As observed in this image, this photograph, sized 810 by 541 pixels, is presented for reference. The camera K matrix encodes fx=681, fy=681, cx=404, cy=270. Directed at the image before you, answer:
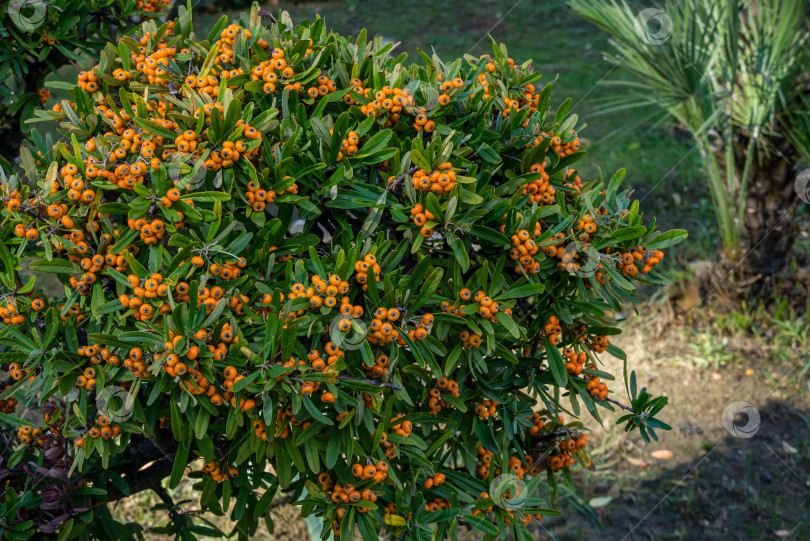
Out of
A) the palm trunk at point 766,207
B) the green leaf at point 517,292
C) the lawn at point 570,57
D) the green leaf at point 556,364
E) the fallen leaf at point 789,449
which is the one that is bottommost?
the fallen leaf at point 789,449

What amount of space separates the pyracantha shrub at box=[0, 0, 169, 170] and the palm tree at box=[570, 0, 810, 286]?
7.41 ft

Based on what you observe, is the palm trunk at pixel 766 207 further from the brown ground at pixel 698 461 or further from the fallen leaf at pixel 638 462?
the fallen leaf at pixel 638 462

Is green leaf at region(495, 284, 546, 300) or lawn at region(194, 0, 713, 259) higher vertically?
green leaf at region(495, 284, 546, 300)

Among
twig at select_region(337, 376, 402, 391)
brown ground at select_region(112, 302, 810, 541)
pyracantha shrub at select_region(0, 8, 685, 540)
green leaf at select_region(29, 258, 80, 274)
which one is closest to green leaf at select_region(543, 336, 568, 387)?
pyracantha shrub at select_region(0, 8, 685, 540)

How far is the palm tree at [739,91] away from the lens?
3.31 meters

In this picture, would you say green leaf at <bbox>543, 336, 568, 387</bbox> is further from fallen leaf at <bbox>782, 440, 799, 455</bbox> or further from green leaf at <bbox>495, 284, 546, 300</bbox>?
fallen leaf at <bbox>782, 440, 799, 455</bbox>

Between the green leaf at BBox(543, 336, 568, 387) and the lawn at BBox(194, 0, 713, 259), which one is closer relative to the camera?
the green leaf at BBox(543, 336, 568, 387)

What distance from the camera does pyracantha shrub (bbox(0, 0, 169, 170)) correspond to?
199 cm

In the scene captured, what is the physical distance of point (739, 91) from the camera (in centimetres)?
362

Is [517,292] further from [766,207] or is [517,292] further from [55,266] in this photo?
[766,207]

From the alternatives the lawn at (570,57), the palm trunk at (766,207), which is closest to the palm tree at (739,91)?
the palm trunk at (766,207)

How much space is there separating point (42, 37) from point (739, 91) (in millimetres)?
3283

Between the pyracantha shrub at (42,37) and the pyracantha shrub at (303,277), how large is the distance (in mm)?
403

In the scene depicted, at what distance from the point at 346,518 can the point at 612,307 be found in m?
0.80
